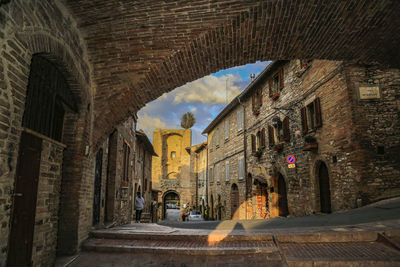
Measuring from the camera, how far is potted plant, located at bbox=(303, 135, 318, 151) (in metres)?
10.4

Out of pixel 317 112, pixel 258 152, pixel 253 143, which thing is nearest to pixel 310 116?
pixel 317 112

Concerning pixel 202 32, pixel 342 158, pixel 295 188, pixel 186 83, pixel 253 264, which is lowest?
pixel 253 264

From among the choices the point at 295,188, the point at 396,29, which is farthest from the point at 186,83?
the point at 295,188

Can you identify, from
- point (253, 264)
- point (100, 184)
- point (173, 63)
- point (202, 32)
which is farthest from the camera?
point (100, 184)

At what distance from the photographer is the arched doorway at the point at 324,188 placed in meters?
10.1

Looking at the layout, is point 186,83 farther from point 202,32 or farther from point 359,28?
point 359,28

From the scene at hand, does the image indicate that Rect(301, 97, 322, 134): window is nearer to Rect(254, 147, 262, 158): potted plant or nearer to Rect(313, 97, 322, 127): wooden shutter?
Rect(313, 97, 322, 127): wooden shutter

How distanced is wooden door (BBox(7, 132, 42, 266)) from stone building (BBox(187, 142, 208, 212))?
24976 millimetres

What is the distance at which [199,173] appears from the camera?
33219 millimetres

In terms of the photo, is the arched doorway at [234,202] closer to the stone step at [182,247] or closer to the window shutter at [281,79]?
the window shutter at [281,79]

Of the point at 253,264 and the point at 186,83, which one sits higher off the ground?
the point at 186,83

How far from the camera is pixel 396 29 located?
5172 mm

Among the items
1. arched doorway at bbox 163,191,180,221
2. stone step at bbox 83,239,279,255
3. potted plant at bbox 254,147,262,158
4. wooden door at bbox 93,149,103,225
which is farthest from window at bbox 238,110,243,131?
arched doorway at bbox 163,191,180,221

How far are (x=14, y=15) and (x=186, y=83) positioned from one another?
348cm
